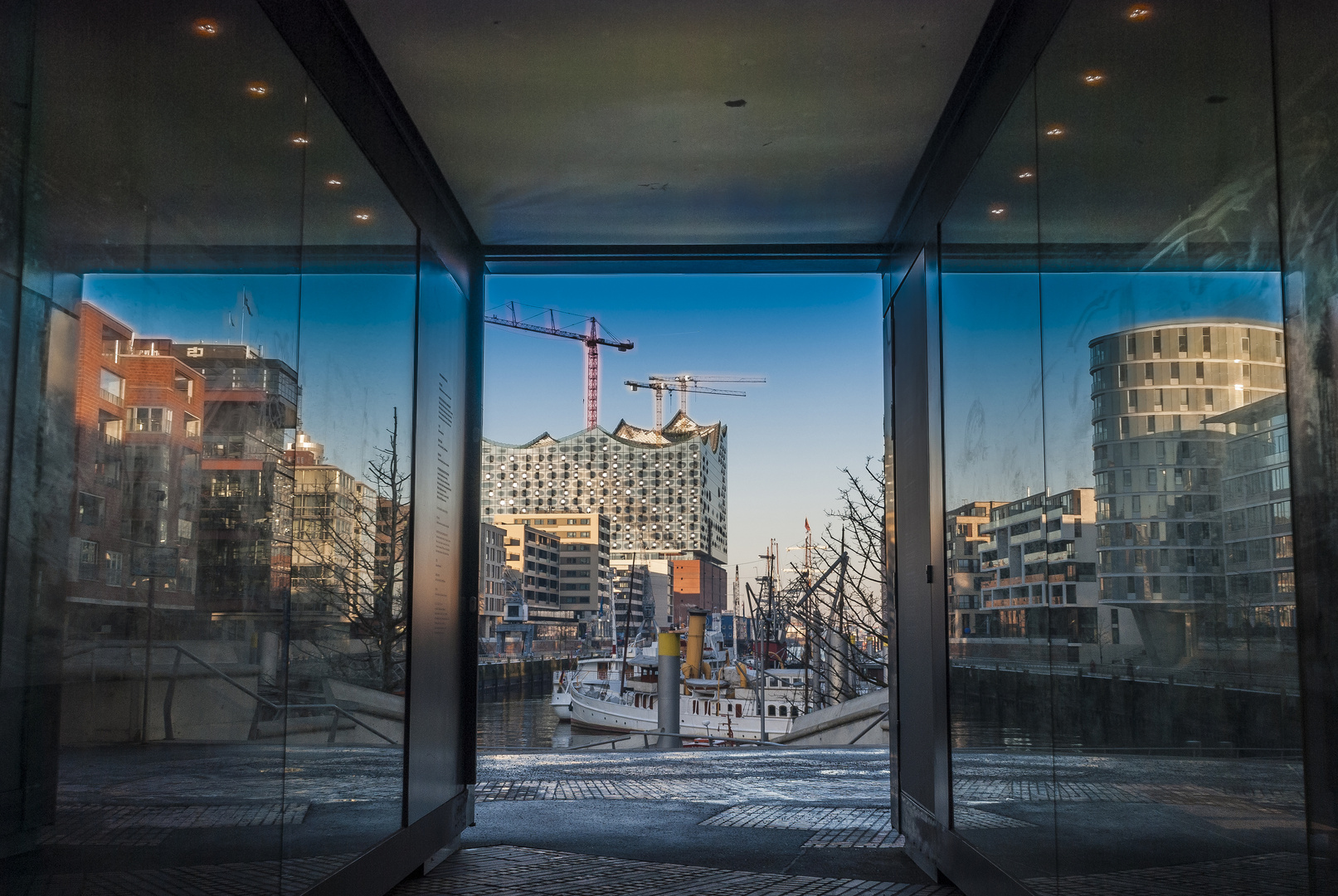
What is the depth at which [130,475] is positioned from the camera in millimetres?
2402

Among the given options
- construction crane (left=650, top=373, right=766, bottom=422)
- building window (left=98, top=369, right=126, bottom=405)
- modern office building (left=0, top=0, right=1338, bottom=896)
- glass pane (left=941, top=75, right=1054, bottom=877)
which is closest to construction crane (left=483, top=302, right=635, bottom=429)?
construction crane (left=650, top=373, right=766, bottom=422)

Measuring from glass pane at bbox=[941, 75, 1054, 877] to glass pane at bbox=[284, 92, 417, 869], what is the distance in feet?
7.08

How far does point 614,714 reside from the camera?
32.6 m

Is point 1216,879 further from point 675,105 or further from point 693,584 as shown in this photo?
point 693,584

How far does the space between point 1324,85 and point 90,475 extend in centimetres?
224

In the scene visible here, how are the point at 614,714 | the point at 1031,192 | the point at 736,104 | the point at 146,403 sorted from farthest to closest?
1. the point at 614,714
2. the point at 736,104
3. the point at 1031,192
4. the point at 146,403

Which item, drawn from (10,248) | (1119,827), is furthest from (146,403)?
(1119,827)

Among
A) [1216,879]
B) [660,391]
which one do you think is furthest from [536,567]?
[1216,879]

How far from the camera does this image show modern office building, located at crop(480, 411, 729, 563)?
77.8 m

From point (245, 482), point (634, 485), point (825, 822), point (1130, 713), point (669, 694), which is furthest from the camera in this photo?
point (634, 485)

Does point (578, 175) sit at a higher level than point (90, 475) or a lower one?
higher

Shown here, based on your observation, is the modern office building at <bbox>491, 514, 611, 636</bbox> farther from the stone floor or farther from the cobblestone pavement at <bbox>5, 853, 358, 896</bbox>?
the cobblestone pavement at <bbox>5, 853, 358, 896</bbox>

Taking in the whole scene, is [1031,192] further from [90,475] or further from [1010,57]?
[90,475]

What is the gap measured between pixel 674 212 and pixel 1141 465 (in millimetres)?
3909
